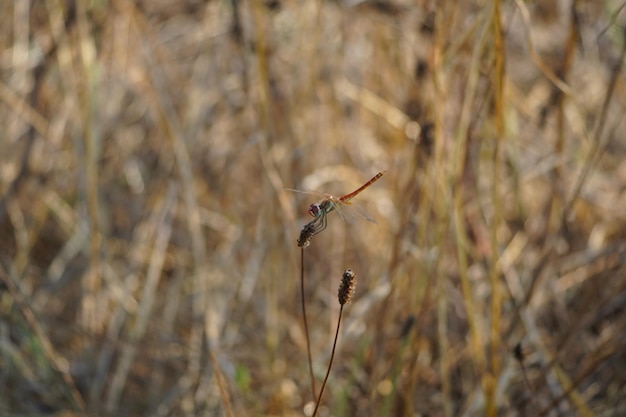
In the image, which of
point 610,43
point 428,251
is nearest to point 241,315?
point 428,251

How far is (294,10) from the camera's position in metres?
2.06

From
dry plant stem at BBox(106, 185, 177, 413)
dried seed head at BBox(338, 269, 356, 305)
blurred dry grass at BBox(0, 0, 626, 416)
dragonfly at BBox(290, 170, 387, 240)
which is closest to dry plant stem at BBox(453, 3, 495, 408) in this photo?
blurred dry grass at BBox(0, 0, 626, 416)

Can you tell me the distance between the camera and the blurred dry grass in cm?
145

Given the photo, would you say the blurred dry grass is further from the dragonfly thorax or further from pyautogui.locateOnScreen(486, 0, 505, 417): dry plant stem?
the dragonfly thorax

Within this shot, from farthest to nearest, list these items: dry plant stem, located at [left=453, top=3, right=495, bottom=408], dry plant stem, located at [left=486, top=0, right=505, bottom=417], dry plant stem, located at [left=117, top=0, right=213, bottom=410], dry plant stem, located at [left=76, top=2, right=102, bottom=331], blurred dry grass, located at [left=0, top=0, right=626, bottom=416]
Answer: dry plant stem, located at [left=76, top=2, right=102, bottom=331], dry plant stem, located at [left=117, top=0, right=213, bottom=410], blurred dry grass, located at [left=0, top=0, right=626, bottom=416], dry plant stem, located at [left=453, top=3, right=495, bottom=408], dry plant stem, located at [left=486, top=0, right=505, bottom=417]

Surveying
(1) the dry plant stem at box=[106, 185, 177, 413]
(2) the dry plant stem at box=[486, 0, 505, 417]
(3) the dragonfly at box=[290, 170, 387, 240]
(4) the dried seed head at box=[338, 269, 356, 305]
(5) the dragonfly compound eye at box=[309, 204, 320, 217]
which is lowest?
(4) the dried seed head at box=[338, 269, 356, 305]

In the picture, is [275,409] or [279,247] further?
[279,247]

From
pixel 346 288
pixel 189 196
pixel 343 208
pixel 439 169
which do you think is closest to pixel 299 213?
pixel 189 196

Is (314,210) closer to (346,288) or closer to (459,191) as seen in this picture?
(346,288)

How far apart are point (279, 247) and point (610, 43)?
4.62 feet

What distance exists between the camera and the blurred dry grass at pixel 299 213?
57.1 inches

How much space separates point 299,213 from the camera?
6.51ft

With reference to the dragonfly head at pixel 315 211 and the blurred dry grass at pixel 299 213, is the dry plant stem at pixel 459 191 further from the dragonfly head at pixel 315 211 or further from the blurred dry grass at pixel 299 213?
the dragonfly head at pixel 315 211

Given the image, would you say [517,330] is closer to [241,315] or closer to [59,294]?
[241,315]
